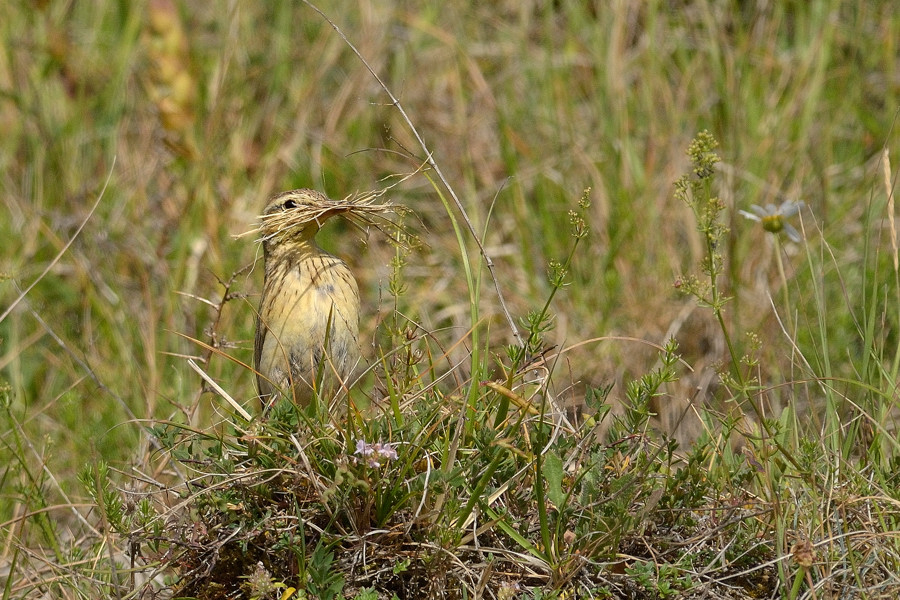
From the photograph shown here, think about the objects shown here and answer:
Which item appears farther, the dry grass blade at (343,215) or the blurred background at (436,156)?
the blurred background at (436,156)

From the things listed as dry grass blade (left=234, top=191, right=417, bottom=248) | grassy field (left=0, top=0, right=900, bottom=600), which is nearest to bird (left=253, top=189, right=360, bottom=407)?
dry grass blade (left=234, top=191, right=417, bottom=248)

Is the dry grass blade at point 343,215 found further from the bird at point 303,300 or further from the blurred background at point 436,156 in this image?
the blurred background at point 436,156

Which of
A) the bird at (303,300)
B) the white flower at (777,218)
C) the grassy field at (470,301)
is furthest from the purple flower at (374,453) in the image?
the white flower at (777,218)

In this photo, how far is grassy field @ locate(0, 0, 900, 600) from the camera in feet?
9.16

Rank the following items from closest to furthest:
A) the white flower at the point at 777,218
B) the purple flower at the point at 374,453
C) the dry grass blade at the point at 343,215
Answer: the purple flower at the point at 374,453 < the white flower at the point at 777,218 < the dry grass blade at the point at 343,215

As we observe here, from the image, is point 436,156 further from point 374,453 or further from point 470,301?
point 374,453

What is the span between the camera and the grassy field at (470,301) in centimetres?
279

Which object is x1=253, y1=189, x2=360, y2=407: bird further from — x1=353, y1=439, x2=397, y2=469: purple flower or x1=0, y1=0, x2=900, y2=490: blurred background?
x1=0, y1=0, x2=900, y2=490: blurred background

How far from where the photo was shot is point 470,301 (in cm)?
317

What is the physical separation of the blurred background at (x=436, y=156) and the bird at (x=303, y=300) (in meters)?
1.20

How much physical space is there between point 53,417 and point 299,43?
10.00ft

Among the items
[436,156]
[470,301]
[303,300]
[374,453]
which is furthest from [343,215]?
[436,156]

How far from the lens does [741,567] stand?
9.25 ft

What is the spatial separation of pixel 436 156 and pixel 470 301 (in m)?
3.57
